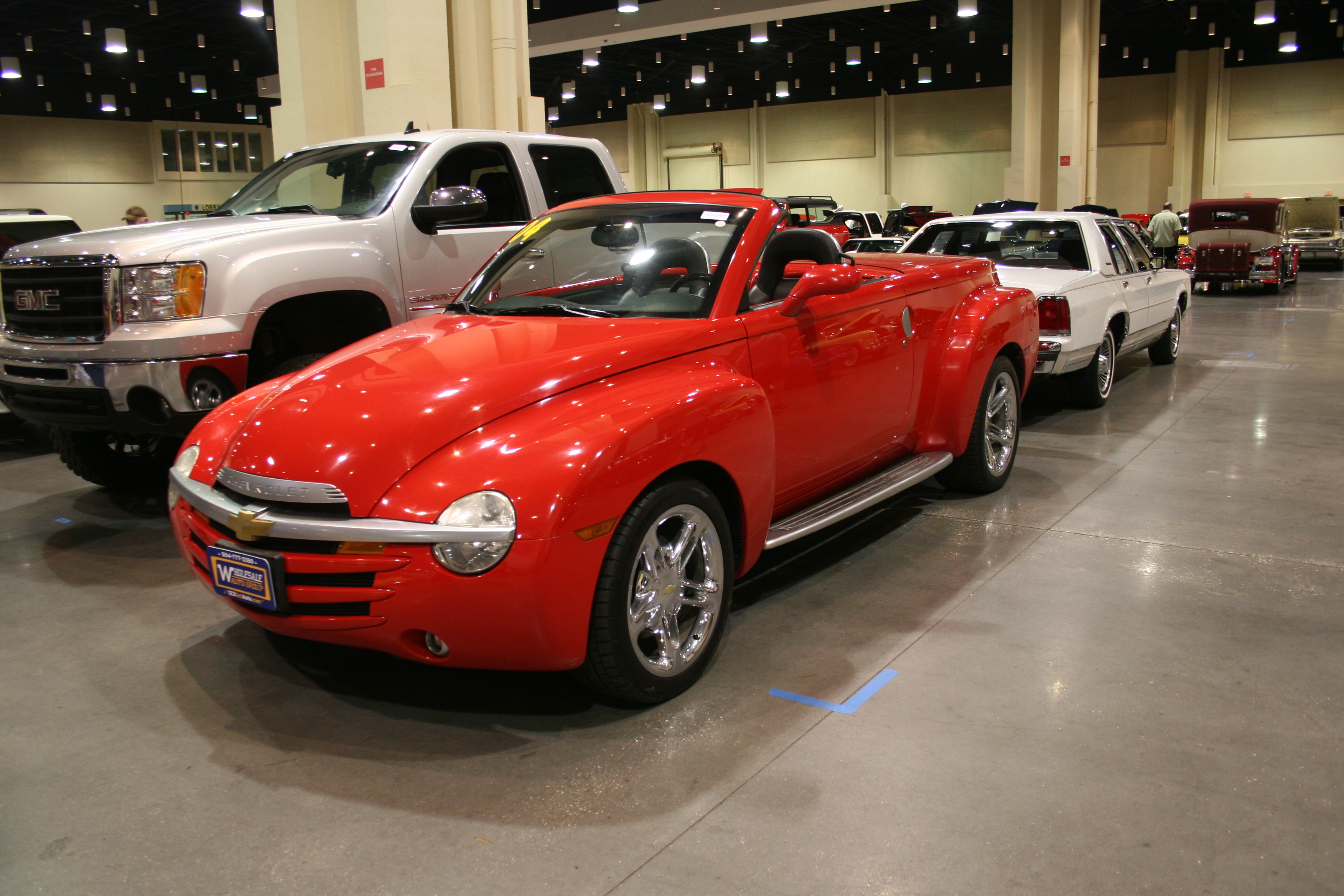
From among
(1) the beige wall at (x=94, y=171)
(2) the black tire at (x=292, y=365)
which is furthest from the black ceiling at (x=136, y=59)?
(2) the black tire at (x=292, y=365)

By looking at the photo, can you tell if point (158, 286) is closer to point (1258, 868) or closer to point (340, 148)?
point (340, 148)

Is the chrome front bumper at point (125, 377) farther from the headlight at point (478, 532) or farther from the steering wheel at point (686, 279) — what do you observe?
the headlight at point (478, 532)

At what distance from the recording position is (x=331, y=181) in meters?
6.21

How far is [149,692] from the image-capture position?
349cm

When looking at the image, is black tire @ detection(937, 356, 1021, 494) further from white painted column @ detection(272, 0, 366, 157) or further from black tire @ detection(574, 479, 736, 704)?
white painted column @ detection(272, 0, 366, 157)

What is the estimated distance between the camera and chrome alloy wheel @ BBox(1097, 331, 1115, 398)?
8.20 m

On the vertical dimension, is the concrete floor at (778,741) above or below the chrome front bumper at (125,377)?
below

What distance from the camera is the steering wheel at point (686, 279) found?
3.88 meters

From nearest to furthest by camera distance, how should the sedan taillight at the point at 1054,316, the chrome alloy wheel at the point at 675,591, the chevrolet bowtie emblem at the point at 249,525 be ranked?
the chevrolet bowtie emblem at the point at 249,525, the chrome alloy wheel at the point at 675,591, the sedan taillight at the point at 1054,316

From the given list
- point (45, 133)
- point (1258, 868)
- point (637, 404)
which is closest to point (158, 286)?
point (637, 404)

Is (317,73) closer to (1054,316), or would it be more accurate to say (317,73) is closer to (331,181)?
(331,181)

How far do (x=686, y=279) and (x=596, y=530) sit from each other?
4.65 feet

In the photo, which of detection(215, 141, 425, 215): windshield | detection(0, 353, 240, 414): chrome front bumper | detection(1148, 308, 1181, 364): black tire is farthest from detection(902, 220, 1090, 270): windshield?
detection(0, 353, 240, 414): chrome front bumper

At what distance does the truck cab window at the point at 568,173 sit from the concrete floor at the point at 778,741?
3122 mm
